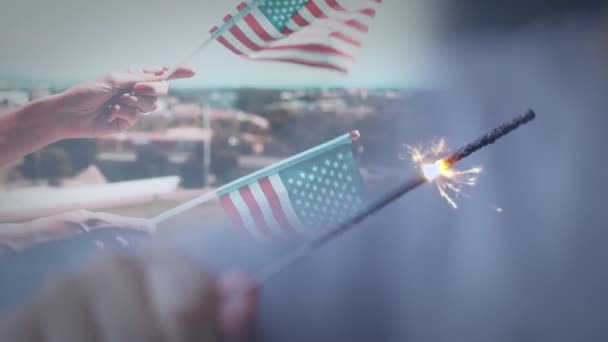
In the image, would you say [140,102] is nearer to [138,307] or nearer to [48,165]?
[48,165]

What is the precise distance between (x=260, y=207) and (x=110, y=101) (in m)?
0.68

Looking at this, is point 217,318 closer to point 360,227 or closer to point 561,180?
point 360,227

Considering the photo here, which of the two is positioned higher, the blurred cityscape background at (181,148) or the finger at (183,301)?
the blurred cityscape background at (181,148)

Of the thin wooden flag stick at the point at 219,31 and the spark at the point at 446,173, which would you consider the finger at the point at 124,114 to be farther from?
the spark at the point at 446,173

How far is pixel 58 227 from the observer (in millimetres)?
1835

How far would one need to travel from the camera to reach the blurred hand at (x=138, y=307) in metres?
0.87

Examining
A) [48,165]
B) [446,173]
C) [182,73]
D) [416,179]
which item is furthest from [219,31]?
[446,173]

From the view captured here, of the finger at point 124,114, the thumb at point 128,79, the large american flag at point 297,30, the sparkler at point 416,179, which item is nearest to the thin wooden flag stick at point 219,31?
the large american flag at point 297,30

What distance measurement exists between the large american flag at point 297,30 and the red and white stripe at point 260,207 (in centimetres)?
50

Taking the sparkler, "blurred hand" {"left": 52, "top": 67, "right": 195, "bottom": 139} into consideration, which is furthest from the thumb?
the sparkler

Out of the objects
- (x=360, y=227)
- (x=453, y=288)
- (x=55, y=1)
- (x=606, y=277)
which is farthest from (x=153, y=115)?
(x=606, y=277)

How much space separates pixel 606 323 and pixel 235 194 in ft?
6.59

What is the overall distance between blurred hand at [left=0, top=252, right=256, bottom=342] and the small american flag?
1048 mm

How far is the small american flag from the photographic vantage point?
1975 mm
